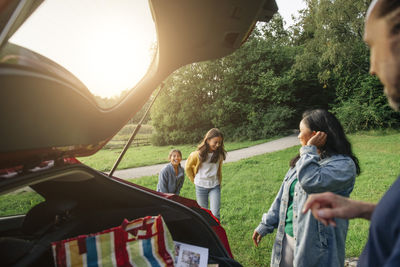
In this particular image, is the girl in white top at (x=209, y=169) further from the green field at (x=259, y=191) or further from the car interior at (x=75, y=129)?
the car interior at (x=75, y=129)

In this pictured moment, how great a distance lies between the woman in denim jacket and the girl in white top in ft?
7.65

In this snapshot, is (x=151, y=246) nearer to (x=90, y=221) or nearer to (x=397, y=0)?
(x=90, y=221)

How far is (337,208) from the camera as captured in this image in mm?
1037

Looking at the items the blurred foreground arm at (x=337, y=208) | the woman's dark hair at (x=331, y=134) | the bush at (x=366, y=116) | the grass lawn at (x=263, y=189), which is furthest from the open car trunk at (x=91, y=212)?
the bush at (x=366, y=116)

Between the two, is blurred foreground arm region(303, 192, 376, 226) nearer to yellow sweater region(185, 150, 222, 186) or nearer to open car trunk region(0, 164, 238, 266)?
open car trunk region(0, 164, 238, 266)

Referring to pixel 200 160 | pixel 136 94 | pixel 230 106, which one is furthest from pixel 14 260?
pixel 230 106

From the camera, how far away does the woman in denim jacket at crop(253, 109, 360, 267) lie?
79.7 inches

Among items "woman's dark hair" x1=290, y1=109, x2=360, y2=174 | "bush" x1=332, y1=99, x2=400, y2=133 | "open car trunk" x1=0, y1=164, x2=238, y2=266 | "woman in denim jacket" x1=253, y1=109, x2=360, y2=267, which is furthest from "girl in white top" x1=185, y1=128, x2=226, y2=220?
"bush" x1=332, y1=99, x2=400, y2=133

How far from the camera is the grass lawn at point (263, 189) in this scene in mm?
4062

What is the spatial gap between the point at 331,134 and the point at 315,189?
546mm

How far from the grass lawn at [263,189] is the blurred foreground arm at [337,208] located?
3.03 meters

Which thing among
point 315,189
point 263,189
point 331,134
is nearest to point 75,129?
point 315,189

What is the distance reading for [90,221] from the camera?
1.32 m

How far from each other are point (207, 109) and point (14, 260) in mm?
20102
